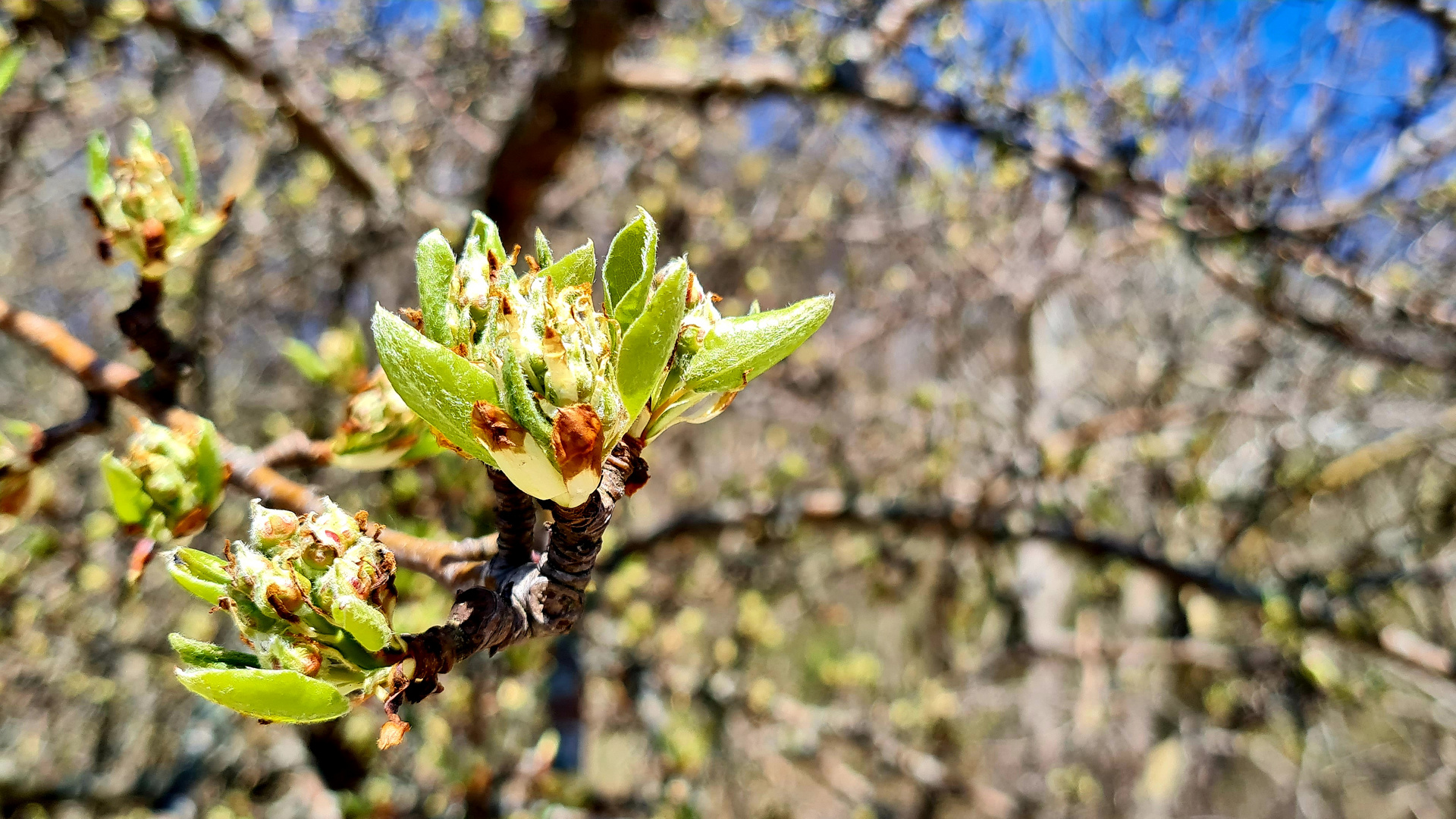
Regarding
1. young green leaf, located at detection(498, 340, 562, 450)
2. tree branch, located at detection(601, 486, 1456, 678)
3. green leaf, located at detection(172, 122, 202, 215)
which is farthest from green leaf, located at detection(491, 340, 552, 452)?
tree branch, located at detection(601, 486, 1456, 678)

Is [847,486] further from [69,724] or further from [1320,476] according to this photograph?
[69,724]

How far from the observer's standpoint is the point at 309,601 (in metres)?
0.64

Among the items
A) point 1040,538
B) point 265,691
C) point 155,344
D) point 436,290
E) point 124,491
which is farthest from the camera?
point 1040,538

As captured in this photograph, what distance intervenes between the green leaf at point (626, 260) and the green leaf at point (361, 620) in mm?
270

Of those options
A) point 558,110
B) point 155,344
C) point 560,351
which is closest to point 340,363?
point 155,344

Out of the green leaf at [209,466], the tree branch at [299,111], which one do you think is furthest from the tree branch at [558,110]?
the green leaf at [209,466]

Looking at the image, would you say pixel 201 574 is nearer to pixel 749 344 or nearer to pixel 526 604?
pixel 526 604

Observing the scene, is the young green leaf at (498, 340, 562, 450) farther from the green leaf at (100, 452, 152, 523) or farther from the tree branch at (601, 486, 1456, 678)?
the tree branch at (601, 486, 1456, 678)

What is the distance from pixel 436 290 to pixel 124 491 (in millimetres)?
435

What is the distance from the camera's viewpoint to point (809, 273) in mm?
6539

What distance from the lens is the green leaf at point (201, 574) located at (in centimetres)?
68

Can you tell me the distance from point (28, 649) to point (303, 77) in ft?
7.11

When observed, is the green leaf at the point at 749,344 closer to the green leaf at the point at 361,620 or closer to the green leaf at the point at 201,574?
the green leaf at the point at 361,620

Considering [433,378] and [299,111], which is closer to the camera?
[433,378]
